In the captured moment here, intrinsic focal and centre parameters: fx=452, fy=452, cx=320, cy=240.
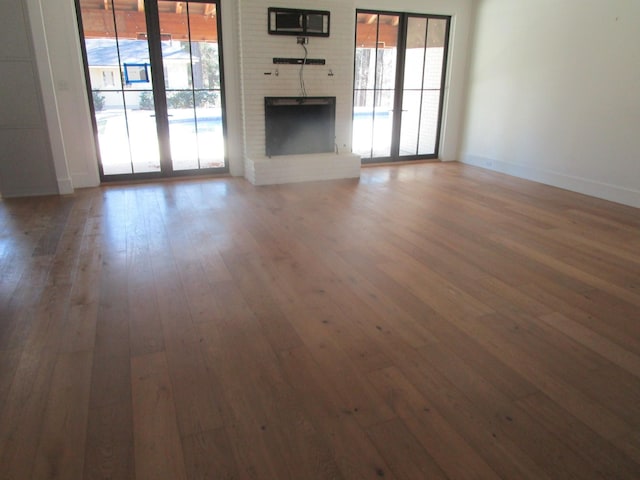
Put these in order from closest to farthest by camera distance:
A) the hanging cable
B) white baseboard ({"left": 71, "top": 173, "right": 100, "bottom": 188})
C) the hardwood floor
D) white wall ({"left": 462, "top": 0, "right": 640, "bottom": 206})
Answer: the hardwood floor → white wall ({"left": 462, "top": 0, "right": 640, "bottom": 206}) → white baseboard ({"left": 71, "top": 173, "right": 100, "bottom": 188}) → the hanging cable

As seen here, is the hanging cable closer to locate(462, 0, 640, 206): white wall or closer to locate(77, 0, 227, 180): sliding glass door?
locate(77, 0, 227, 180): sliding glass door

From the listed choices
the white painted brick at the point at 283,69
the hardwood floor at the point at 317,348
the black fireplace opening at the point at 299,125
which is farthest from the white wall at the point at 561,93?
the black fireplace opening at the point at 299,125

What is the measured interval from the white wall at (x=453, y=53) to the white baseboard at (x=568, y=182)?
0.56 meters

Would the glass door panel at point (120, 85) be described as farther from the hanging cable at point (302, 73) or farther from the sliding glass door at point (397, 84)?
the sliding glass door at point (397, 84)

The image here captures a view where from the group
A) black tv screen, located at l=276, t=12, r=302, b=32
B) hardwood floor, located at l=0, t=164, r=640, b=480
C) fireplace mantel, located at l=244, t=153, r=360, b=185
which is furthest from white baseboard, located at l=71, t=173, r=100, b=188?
black tv screen, located at l=276, t=12, r=302, b=32

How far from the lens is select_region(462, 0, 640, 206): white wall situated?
5.04 m

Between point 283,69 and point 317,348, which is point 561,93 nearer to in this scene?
point 283,69

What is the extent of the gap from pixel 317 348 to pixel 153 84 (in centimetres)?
466

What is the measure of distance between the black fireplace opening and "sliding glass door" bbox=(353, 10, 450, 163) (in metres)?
0.71

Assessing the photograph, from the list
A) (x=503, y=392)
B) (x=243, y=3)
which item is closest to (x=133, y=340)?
(x=503, y=392)

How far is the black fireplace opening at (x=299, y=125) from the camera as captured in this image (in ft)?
20.0

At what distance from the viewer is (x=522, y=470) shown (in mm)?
1644

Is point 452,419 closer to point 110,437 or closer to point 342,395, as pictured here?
point 342,395

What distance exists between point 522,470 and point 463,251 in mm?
2281
